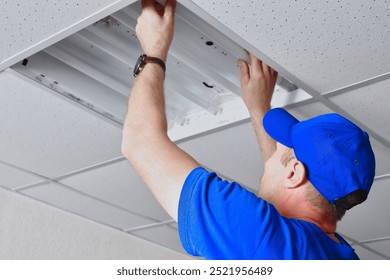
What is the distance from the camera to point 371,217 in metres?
2.63

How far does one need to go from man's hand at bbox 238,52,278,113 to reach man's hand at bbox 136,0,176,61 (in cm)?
30

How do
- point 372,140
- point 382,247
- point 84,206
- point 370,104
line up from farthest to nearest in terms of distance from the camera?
point 382,247
point 84,206
point 372,140
point 370,104

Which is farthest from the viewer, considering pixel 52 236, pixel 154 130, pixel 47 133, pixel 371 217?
pixel 52 236

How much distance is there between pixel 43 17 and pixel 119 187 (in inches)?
46.2

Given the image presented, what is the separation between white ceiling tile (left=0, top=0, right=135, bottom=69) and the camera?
139 cm

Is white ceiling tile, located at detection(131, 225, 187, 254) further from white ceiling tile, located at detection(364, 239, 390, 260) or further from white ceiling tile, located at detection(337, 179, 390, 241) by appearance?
white ceiling tile, located at detection(364, 239, 390, 260)

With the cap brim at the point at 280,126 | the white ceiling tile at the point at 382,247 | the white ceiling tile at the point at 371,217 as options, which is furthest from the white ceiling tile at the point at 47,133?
the white ceiling tile at the point at 382,247

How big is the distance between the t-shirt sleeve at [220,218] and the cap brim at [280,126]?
0.28 m

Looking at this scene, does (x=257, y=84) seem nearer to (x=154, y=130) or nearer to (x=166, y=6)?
(x=166, y=6)

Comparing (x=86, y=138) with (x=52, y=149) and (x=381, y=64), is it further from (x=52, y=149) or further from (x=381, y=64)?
(x=381, y=64)

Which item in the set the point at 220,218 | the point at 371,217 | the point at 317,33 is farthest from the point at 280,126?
the point at 371,217

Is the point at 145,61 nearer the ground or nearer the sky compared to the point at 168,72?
nearer the ground

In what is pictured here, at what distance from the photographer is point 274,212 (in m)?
1.12

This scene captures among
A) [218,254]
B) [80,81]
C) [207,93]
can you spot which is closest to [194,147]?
[207,93]
